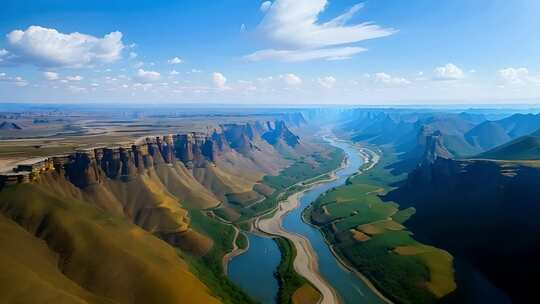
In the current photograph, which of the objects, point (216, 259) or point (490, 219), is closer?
point (216, 259)

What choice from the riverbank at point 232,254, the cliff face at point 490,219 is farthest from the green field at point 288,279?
the cliff face at point 490,219

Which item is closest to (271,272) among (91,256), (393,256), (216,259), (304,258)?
(304,258)

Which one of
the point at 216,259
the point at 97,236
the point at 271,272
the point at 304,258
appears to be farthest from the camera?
the point at 304,258

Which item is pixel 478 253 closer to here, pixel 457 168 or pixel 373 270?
pixel 373 270

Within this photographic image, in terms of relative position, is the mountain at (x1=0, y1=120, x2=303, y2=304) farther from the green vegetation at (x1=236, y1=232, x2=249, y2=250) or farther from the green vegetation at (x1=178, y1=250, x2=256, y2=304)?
the green vegetation at (x1=236, y1=232, x2=249, y2=250)

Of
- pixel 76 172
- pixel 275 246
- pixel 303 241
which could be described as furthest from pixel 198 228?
pixel 76 172

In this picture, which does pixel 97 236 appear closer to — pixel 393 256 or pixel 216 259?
pixel 216 259

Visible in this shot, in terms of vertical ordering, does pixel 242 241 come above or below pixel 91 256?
below

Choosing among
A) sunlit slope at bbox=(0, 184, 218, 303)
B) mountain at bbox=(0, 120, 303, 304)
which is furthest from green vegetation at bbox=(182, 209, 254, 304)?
sunlit slope at bbox=(0, 184, 218, 303)
